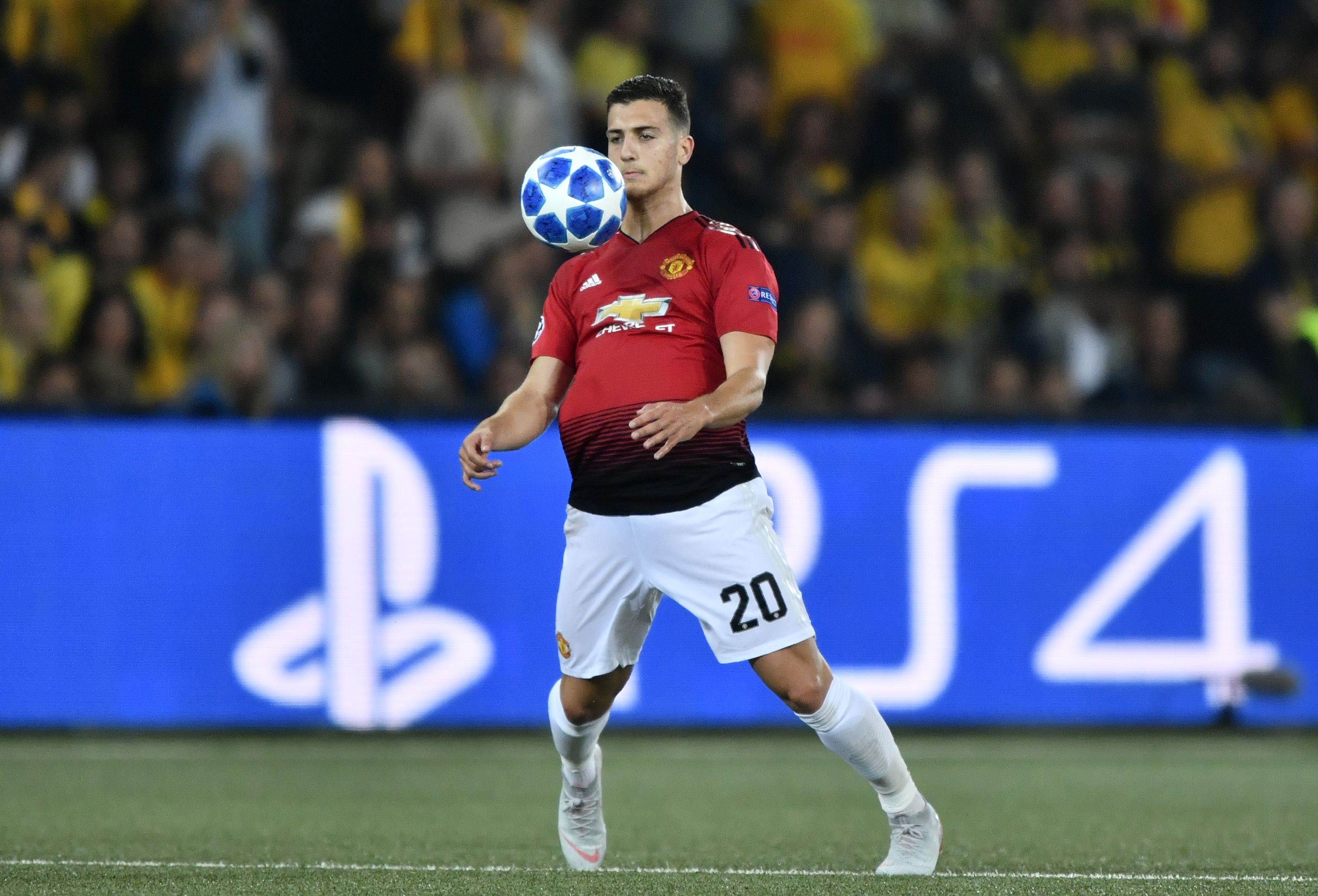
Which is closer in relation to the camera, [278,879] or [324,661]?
[278,879]

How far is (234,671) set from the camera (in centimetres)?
862

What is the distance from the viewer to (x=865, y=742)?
4.76 m

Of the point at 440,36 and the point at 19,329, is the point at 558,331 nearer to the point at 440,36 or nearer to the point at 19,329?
the point at 19,329

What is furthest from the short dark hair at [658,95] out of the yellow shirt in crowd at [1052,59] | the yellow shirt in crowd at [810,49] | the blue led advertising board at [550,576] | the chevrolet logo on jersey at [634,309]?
the yellow shirt in crowd at [1052,59]

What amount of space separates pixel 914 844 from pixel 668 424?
134 cm

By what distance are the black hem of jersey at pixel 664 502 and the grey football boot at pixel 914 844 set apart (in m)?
0.98

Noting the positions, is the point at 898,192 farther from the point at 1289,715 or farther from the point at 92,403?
the point at 92,403

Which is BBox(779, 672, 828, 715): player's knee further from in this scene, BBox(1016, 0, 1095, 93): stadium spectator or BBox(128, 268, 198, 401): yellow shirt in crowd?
BBox(1016, 0, 1095, 93): stadium spectator

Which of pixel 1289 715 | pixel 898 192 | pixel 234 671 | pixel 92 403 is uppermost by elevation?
pixel 898 192

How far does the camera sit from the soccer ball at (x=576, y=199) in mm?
4867

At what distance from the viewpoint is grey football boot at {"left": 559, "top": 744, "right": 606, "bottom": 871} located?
5.04 meters

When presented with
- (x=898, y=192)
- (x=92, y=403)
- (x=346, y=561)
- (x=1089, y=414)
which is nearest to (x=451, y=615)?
(x=346, y=561)

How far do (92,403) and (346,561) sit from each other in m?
1.42

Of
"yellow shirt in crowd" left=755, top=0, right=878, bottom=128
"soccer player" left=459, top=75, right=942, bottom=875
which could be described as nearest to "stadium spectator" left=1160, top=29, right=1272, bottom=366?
"yellow shirt in crowd" left=755, top=0, right=878, bottom=128
